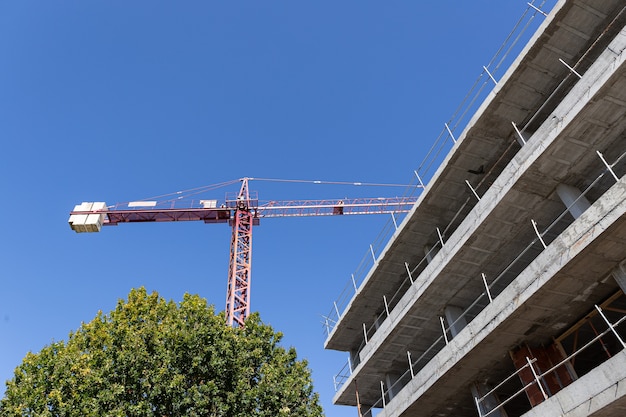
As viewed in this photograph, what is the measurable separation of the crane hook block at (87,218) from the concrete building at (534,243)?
33.6 metres

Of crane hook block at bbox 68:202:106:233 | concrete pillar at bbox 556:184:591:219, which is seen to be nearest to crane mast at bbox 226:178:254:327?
crane hook block at bbox 68:202:106:233

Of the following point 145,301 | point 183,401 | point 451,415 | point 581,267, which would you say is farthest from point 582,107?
point 145,301

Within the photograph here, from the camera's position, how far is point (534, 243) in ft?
48.3

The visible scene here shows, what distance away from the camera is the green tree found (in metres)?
12.1

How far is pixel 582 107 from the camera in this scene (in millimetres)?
11164

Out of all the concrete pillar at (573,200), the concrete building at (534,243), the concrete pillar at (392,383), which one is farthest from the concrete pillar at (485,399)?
the concrete pillar at (573,200)

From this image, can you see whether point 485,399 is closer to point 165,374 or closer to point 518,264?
point 518,264

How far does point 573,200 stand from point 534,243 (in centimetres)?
263

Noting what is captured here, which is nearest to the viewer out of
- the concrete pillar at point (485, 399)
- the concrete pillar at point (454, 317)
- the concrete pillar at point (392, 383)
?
the concrete pillar at point (485, 399)

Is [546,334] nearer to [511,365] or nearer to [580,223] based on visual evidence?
[511,365]

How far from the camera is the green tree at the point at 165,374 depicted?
12.1 m

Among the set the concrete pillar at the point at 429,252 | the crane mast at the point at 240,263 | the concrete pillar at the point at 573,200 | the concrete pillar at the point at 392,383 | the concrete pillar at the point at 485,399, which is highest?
the crane mast at the point at 240,263

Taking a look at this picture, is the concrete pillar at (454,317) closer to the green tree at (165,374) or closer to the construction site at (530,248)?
the construction site at (530,248)

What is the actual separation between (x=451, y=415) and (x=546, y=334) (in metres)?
5.75
